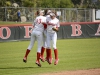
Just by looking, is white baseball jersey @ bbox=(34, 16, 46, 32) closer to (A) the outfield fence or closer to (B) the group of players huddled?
(B) the group of players huddled

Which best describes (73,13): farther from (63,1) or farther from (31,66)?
(31,66)

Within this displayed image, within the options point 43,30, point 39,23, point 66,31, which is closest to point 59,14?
point 66,31

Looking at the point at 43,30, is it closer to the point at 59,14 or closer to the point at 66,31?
the point at 66,31

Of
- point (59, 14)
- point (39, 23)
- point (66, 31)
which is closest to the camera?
point (39, 23)

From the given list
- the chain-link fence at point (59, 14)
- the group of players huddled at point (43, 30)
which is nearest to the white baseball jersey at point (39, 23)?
the group of players huddled at point (43, 30)

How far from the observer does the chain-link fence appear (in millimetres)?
44812

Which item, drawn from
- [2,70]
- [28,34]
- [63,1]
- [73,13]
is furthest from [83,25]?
[63,1]

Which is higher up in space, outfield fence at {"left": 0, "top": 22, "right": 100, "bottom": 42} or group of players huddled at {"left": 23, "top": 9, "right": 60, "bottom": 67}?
group of players huddled at {"left": 23, "top": 9, "right": 60, "bottom": 67}

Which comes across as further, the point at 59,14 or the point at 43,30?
the point at 59,14

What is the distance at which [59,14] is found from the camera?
45.7 m

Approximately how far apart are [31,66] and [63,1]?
128 feet

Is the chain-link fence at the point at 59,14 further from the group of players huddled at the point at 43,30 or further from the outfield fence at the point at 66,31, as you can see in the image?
the group of players huddled at the point at 43,30

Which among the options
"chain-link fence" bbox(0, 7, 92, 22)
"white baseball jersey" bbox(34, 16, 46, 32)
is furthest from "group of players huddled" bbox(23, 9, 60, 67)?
"chain-link fence" bbox(0, 7, 92, 22)

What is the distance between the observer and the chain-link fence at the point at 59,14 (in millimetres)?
44812
